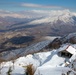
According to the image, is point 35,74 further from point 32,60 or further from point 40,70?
point 32,60

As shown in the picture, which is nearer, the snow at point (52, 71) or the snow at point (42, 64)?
the snow at point (52, 71)

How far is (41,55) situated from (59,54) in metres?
6.58

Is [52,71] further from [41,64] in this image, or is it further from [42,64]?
[41,64]

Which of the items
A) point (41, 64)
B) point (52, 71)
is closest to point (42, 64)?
point (41, 64)

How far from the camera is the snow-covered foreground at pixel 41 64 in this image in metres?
46.7

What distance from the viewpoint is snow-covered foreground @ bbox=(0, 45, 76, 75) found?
153 feet

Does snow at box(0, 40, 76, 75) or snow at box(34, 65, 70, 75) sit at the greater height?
snow at box(34, 65, 70, 75)

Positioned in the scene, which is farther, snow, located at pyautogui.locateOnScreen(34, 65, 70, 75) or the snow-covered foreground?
the snow-covered foreground

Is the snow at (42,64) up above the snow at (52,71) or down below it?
below

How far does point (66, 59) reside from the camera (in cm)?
6962

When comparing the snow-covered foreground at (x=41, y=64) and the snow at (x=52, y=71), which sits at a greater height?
the snow at (x=52, y=71)

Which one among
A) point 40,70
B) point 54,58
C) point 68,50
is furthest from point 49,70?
point 68,50

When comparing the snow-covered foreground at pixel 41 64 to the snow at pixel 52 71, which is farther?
the snow-covered foreground at pixel 41 64

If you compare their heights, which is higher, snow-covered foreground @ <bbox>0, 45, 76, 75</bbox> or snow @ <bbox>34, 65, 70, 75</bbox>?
snow @ <bbox>34, 65, 70, 75</bbox>
